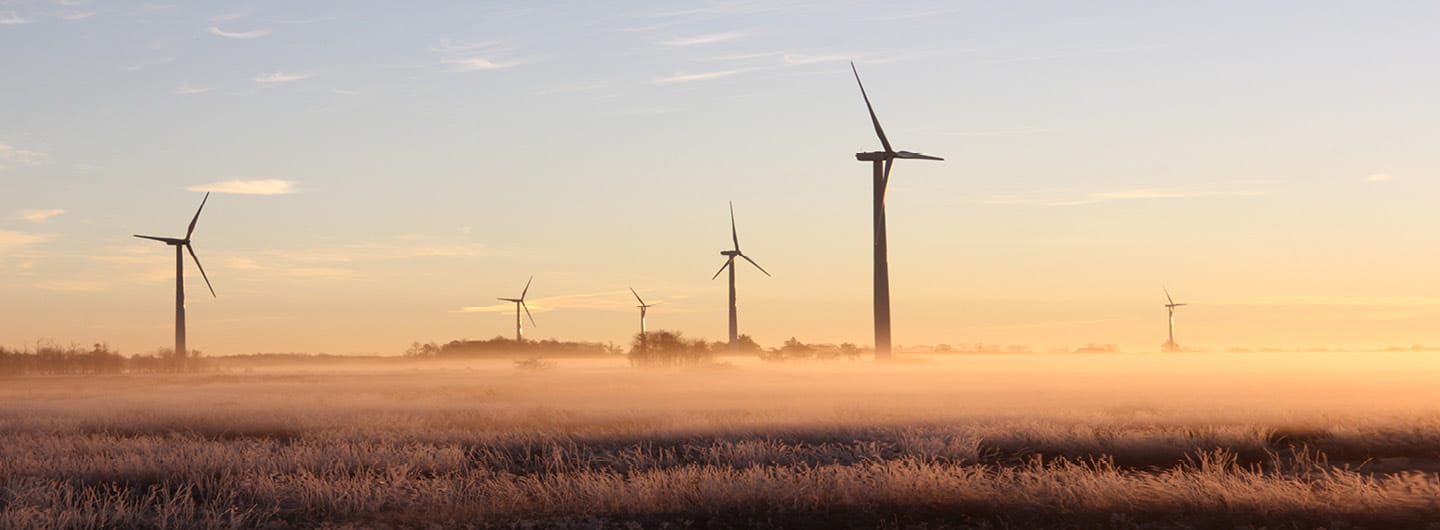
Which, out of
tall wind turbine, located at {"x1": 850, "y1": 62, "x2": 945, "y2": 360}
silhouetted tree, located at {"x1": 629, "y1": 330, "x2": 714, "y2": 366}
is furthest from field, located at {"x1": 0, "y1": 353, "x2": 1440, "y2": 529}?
silhouetted tree, located at {"x1": 629, "y1": 330, "x2": 714, "y2": 366}

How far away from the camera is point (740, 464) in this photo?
24469 millimetres

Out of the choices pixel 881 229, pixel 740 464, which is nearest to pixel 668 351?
pixel 881 229

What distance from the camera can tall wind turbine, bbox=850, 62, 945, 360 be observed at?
8394cm

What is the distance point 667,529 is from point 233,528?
5.50m

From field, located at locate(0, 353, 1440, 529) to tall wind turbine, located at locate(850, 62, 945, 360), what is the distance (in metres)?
34.5

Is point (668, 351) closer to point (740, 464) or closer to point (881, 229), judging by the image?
point (881, 229)

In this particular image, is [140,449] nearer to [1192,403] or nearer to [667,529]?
[667,529]

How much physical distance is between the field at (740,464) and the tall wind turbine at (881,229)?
3455 cm

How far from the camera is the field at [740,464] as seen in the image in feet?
60.1

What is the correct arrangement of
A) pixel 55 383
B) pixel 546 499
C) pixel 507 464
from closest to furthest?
pixel 546 499
pixel 507 464
pixel 55 383

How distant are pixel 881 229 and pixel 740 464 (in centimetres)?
6069

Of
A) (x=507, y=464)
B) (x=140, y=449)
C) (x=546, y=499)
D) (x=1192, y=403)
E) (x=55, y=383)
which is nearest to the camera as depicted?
(x=546, y=499)

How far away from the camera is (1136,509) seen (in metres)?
18.3

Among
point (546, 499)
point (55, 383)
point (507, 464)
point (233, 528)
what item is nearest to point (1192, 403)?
point (507, 464)
